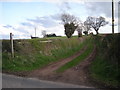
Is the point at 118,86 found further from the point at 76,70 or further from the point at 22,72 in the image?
the point at 22,72

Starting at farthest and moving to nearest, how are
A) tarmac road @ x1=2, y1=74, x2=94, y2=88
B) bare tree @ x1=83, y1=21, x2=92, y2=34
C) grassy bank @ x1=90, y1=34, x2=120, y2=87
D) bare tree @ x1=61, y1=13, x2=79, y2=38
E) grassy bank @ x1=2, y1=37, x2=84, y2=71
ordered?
bare tree @ x1=83, y1=21, x2=92, y2=34
bare tree @ x1=61, y1=13, x2=79, y2=38
grassy bank @ x1=2, y1=37, x2=84, y2=71
grassy bank @ x1=90, y1=34, x2=120, y2=87
tarmac road @ x1=2, y1=74, x2=94, y2=88

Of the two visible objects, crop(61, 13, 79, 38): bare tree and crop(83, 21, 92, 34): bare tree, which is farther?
crop(83, 21, 92, 34): bare tree

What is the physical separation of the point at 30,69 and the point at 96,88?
19.2ft

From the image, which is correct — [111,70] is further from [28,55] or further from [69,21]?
[69,21]

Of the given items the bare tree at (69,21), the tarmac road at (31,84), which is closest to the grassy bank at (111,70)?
the tarmac road at (31,84)

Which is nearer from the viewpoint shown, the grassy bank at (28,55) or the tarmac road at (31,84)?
the tarmac road at (31,84)

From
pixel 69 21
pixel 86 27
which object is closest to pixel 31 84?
pixel 69 21

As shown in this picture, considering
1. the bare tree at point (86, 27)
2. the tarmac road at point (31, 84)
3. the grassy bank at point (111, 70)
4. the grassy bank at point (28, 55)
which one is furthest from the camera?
the bare tree at point (86, 27)

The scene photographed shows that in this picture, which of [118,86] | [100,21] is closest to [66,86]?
[118,86]

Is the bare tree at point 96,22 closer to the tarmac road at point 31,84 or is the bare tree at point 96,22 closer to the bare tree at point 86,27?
the bare tree at point 86,27

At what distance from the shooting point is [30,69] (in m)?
13.1

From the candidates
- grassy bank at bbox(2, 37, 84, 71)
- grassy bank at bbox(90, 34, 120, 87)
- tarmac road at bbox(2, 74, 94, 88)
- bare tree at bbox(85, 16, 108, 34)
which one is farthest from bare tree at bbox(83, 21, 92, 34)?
tarmac road at bbox(2, 74, 94, 88)

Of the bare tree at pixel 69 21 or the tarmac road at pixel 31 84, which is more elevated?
the bare tree at pixel 69 21

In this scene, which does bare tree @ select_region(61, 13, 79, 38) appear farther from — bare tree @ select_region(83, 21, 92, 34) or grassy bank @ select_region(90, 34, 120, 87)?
grassy bank @ select_region(90, 34, 120, 87)
